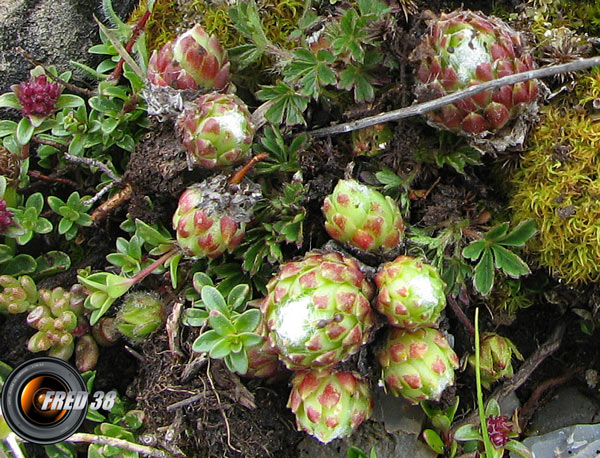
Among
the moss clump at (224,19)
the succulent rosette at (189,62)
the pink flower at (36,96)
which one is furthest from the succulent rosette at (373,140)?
the pink flower at (36,96)

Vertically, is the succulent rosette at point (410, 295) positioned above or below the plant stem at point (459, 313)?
above

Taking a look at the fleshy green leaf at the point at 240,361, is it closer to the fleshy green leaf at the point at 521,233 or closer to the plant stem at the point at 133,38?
the fleshy green leaf at the point at 521,233

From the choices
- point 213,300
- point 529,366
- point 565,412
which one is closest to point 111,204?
point 213,300

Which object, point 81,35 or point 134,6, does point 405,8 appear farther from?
point 81,35

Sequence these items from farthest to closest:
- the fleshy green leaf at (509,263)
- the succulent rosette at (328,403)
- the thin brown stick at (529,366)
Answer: the thin brown stick at (529,366), the fleshy green leaf at (509,263), the succulent rosette at (328,403)

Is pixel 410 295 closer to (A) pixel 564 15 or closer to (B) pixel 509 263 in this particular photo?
(B) pixel 509 263

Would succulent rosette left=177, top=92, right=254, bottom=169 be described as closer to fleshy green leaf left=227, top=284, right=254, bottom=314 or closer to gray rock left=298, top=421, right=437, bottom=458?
fleshy green leaf left=227, top=284, right=254, bottom=314
